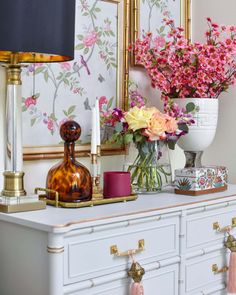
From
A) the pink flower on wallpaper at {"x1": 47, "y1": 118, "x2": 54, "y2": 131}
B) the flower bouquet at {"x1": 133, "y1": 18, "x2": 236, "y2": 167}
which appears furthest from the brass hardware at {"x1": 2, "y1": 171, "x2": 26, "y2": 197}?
the flower bouquet at {"x1": 133, "y1": 18, "x2": 236, "y2": 167}

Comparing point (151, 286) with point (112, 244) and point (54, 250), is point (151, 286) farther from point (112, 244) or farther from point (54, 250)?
point (54, 250)

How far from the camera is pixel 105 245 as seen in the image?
1.56 meters

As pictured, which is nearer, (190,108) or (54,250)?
(54,250)

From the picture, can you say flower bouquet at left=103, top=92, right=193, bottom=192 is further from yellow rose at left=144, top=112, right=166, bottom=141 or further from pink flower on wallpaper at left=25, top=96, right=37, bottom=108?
pink flower on wallpaper at left=25, top=96, right=37, bottom=108

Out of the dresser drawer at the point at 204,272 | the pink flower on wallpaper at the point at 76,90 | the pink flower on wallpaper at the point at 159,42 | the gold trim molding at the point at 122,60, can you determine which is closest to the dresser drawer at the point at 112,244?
the dresser drawer at the point at 204,272

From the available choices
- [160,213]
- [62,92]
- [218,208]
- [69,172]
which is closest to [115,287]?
[160,213]

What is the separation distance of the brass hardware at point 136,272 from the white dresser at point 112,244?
2 cm

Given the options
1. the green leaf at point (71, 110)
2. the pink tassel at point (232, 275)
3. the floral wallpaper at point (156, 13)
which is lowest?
the pink tassel at point (232, 275)

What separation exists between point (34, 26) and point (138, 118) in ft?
1.88

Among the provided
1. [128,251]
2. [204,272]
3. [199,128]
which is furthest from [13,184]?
[199,128]

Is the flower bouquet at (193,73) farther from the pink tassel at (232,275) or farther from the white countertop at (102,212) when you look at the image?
the pink tassel at (232,275)

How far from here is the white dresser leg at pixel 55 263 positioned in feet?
4.66

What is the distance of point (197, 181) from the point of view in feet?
6.56

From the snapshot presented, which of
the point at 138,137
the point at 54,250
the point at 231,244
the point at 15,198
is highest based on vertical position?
the point at 138,137
